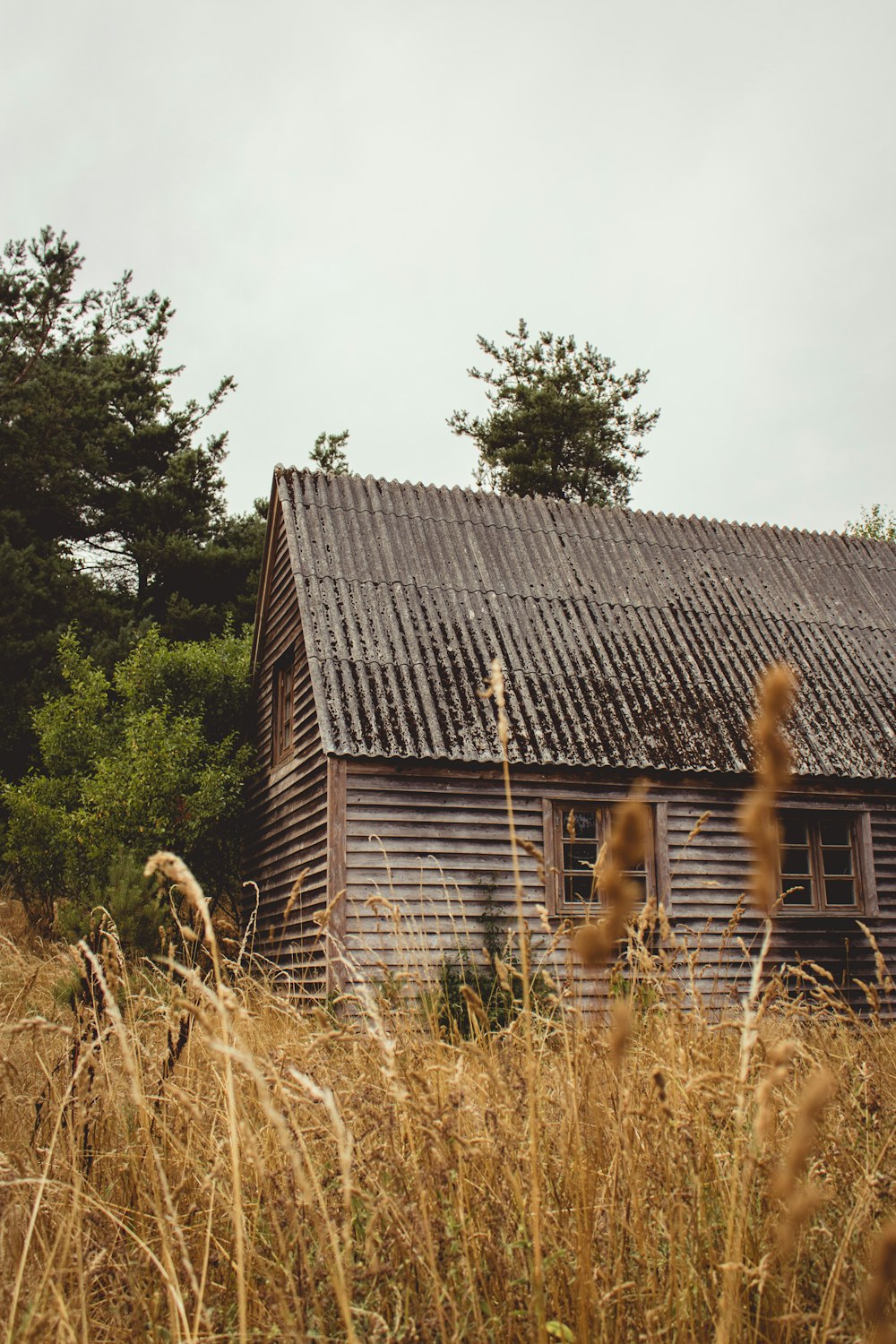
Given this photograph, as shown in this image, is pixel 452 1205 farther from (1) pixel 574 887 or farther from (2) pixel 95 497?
(2) pixel 95 497

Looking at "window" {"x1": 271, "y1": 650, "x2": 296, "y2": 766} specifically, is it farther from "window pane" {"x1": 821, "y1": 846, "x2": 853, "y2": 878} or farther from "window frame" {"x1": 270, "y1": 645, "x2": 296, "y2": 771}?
"window pane" {"x1": 821, "y1": 846, "x2": 853, "y2": 878}

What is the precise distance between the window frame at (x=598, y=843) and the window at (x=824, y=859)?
1.81 m

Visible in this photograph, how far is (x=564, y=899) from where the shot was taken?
10766mm

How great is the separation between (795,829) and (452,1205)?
10966 millimetres

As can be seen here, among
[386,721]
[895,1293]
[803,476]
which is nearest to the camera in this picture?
[895,1293]

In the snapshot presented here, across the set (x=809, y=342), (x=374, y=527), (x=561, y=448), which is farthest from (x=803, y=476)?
(x=374, y=527)

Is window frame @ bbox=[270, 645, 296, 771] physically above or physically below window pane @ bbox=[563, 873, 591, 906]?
above

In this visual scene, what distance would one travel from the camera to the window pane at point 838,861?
12.1 m

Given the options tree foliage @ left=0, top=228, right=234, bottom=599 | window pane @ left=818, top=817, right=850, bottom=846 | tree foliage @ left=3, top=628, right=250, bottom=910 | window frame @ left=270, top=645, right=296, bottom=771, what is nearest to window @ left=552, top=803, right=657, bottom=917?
window pane @ left=818, top=817, right=850, bottom=846

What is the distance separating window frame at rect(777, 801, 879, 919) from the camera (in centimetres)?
1180

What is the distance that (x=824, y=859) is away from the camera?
12.1 m

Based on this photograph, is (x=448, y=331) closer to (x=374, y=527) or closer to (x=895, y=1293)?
(x=374, y=527)

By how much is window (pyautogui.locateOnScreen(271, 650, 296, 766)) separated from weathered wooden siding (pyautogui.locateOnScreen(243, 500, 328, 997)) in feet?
0.43

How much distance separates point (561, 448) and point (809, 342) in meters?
14.0
